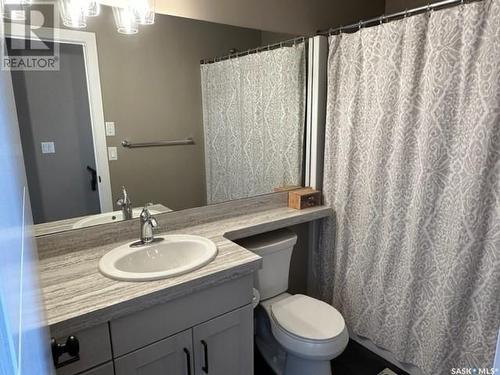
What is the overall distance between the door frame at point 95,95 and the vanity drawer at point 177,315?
0.61m

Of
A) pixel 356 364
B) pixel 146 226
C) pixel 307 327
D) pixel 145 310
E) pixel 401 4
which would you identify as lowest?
pixel 356 364

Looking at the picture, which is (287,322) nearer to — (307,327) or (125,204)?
(307,327)

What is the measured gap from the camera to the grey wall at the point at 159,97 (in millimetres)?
1495

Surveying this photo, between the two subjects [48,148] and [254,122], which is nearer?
[48,148]

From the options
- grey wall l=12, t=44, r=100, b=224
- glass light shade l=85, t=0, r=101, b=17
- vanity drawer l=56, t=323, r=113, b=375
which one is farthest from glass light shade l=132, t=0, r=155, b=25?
vanity drawer l=56, t=323, r=113, b=375

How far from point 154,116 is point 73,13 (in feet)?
1.69

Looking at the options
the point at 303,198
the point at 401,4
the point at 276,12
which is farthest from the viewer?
the point at 401,4

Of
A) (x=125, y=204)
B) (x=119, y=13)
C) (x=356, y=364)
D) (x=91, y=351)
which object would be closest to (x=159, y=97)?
(x=119, y=13)

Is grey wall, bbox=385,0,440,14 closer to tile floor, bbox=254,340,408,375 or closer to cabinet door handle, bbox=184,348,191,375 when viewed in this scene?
tile floor, bbox=254,340,408,375

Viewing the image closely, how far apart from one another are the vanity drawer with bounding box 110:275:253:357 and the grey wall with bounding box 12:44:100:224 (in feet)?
2.00

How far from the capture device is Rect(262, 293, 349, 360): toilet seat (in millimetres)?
1523

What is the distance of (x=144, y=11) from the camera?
1490 mm

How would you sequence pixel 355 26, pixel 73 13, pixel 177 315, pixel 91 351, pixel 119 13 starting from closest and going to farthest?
1. pixel 91 351
2. pixel 177 315
3. pixel 73 13
4. pixel 119 13
5. pixel 355 26

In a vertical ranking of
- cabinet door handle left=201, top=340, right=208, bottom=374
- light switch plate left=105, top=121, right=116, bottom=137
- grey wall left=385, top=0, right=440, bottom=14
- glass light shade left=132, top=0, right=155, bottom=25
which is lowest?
cabinet door handle left=201, top=340, right=208, bottom=374
